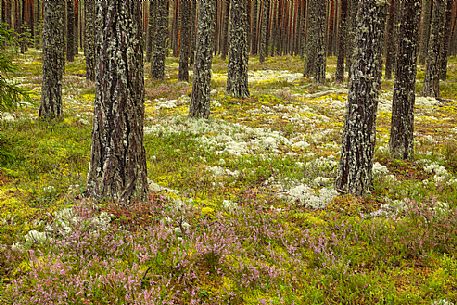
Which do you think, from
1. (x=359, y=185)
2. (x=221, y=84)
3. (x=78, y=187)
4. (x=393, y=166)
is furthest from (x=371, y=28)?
(x=221, y=84)

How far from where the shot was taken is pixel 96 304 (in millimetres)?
4309

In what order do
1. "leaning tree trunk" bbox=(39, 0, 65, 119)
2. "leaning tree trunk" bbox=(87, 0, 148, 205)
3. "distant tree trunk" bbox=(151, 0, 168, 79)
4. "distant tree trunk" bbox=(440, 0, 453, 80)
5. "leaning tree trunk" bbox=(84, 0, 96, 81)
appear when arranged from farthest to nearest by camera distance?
"distant tree trunk" bbox=(151, 0, 168, 79), "leaning tree trunk" bbox=(84, 0, 96, 81), "distant tree trunk" bbox=(440, 0, 453, 80), "leaning tree trunk" bbox=(39, 0, 65, 119), "leaning tree trunk" bbox=(87, 0, 148, 205)

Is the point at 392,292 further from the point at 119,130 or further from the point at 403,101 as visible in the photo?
the point at 403,101

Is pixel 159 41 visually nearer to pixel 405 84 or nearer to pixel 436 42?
pixel 436 42

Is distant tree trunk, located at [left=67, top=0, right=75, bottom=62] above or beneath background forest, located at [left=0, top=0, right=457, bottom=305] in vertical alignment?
above

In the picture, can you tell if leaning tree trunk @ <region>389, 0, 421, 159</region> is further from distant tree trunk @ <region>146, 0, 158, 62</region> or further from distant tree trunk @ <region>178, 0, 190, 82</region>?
distant tree trunk @ <region>146, 0, 158, 62</region>

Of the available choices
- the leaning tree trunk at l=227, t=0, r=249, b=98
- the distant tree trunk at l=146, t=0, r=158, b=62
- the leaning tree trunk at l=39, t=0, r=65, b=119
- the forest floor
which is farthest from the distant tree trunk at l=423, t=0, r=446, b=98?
the leaning tree trunk at l=39, t=0, r=65, b=119

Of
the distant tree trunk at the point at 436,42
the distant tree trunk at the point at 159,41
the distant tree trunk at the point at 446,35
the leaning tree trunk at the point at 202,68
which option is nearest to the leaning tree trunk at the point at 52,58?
the leaning tree trunk at the point at 202,68

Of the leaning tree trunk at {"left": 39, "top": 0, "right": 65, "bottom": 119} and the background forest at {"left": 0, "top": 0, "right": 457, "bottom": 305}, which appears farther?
the leaning tree trunk at {"left": 39, "top": 0, "right": 65, "bottom": 119}

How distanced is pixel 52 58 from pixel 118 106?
8363 mm

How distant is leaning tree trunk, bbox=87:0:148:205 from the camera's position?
21.4ft

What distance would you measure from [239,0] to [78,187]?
539 inches

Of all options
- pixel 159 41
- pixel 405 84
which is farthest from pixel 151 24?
pixel 405 84

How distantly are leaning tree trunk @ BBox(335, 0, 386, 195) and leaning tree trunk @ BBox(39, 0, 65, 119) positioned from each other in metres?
10.7
